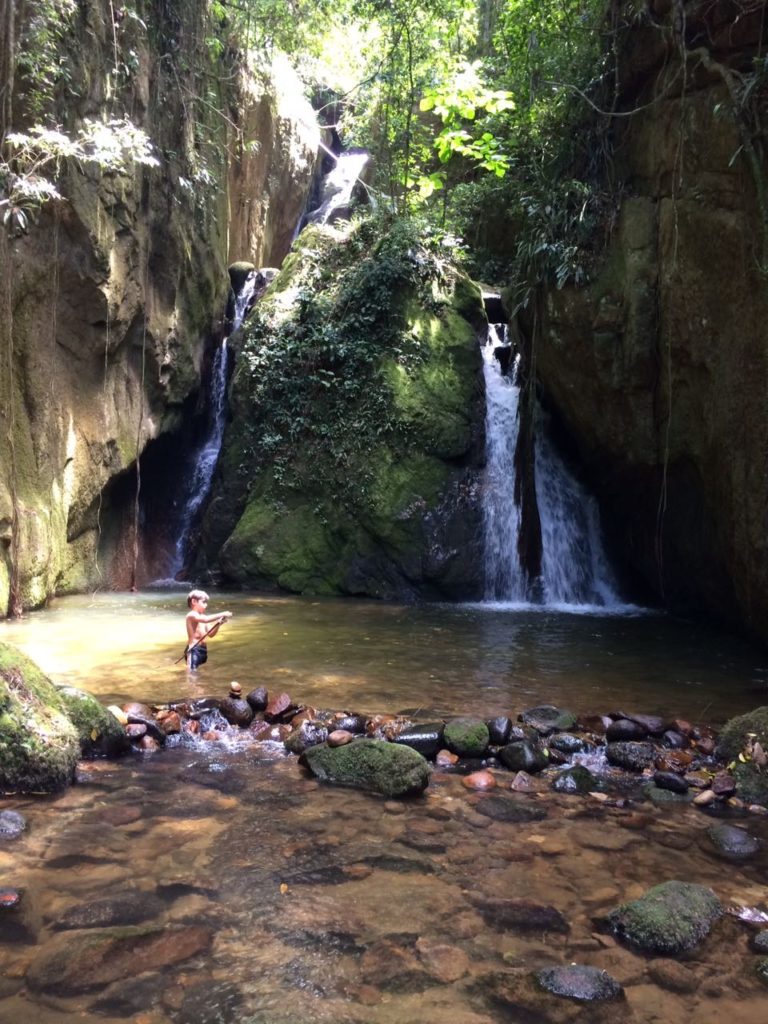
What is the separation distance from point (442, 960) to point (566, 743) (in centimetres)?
244

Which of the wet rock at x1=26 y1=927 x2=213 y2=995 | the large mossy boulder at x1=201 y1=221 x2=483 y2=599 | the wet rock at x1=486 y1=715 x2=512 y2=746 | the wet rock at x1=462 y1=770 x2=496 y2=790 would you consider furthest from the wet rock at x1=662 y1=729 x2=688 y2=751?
the large mossy boulder at x1=201 y1=221 x2=483 y2=599

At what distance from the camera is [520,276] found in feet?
37.6

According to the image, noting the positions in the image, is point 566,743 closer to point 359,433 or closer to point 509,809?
point 509,809

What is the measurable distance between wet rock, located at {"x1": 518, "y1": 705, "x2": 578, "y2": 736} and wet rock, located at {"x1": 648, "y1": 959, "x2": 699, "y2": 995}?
2437 mm

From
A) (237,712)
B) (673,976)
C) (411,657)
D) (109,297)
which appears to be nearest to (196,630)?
(237,712)

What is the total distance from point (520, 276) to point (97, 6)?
21.6ft

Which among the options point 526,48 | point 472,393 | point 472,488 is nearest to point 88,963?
point 472,488

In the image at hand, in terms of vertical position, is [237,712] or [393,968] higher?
[237,712]

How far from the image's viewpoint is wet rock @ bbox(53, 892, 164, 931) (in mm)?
2875

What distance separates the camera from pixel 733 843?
3.71 m

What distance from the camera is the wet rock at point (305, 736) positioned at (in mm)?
4875

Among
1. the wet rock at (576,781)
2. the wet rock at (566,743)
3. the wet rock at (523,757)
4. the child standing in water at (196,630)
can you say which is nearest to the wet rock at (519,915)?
the wet rock at (576,781)

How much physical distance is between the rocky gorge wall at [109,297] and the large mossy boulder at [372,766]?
220 inches

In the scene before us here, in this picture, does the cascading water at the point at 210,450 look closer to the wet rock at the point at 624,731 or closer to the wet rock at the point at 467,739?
the wet rock at the point at 467,739
